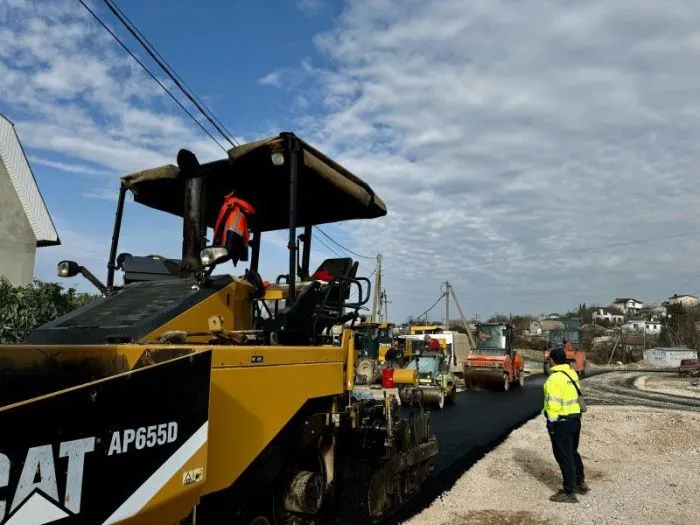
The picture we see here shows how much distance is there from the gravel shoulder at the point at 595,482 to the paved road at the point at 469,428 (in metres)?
0.17

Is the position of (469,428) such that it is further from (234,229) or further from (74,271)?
(74,271)

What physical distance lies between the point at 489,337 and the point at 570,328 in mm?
11557

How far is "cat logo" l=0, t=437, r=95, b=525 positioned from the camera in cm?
171

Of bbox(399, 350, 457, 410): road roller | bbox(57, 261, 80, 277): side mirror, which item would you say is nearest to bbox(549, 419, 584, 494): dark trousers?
bbox(57, 261, 80, 277): side mirror

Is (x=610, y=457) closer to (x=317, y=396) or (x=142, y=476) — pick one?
(x=317, y=396)

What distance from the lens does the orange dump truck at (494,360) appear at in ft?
68.3

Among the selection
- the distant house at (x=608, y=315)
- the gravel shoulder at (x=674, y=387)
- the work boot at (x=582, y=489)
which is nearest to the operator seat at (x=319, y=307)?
the work boot at (x=582, y=489)

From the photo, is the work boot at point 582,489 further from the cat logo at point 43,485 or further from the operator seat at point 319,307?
the cat logo at point 43,485

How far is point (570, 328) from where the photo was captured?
32.3 metres

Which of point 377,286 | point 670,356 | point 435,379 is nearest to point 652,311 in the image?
point 670,356

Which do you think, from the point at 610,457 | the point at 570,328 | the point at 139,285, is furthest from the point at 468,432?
the point at 570,328

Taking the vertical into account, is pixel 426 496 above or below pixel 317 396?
below

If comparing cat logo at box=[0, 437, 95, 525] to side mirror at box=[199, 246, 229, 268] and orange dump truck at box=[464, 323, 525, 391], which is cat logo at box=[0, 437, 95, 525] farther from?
orange dump truck at box=[464, 323, 525, 391]

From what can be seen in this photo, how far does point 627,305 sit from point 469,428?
131 metres
